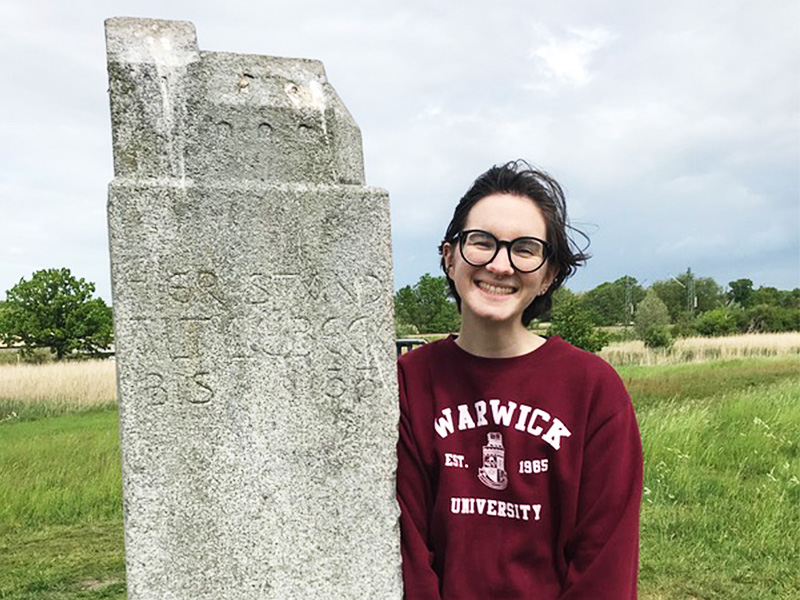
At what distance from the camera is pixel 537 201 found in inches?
95.0

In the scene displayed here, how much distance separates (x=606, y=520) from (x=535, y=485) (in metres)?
0.24

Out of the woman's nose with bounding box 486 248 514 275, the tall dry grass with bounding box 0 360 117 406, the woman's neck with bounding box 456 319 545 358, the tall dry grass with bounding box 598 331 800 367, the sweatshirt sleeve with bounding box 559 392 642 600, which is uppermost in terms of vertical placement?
the woman's nose with bounding box 486 248 514 275

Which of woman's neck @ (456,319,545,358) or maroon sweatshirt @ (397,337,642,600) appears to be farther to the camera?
woman's neck @ (456,319,545,358)

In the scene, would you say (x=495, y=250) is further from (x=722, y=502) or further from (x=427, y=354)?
(x=722, y=502)

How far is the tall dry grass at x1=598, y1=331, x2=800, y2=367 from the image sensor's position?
25953 mm

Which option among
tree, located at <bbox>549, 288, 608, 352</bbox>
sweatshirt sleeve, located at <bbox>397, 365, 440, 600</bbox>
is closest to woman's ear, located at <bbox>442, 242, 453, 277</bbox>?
sweatshirt sleeve, located at <bbox>397, 365, 440, 600</bbox>

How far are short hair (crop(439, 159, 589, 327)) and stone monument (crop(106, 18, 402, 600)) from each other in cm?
31

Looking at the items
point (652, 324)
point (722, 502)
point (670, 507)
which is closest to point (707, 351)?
point (652, 324)

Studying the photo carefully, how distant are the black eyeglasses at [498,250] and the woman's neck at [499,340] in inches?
8.0

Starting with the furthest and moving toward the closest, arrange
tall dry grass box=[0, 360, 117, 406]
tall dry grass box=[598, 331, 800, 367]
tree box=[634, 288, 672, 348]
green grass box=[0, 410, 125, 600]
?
1. tree box=[634, 288, 672, 348]
2. tall dry grass box=[598, 331, 800, 367]
3. tall dry grass box=[0, 360, 117, 406]
4. green grass box=[0, 410, 125, 600]

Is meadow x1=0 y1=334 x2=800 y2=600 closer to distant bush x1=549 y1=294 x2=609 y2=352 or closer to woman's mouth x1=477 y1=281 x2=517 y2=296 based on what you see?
woman's mouth x1=477 y1=281 x2=517 y2=296

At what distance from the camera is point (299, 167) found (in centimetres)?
236

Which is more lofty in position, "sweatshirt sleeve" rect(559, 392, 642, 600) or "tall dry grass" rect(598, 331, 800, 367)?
"sweatshirt sleeve" rect(559, 392, 642, 600)

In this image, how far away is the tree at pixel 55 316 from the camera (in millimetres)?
27438
